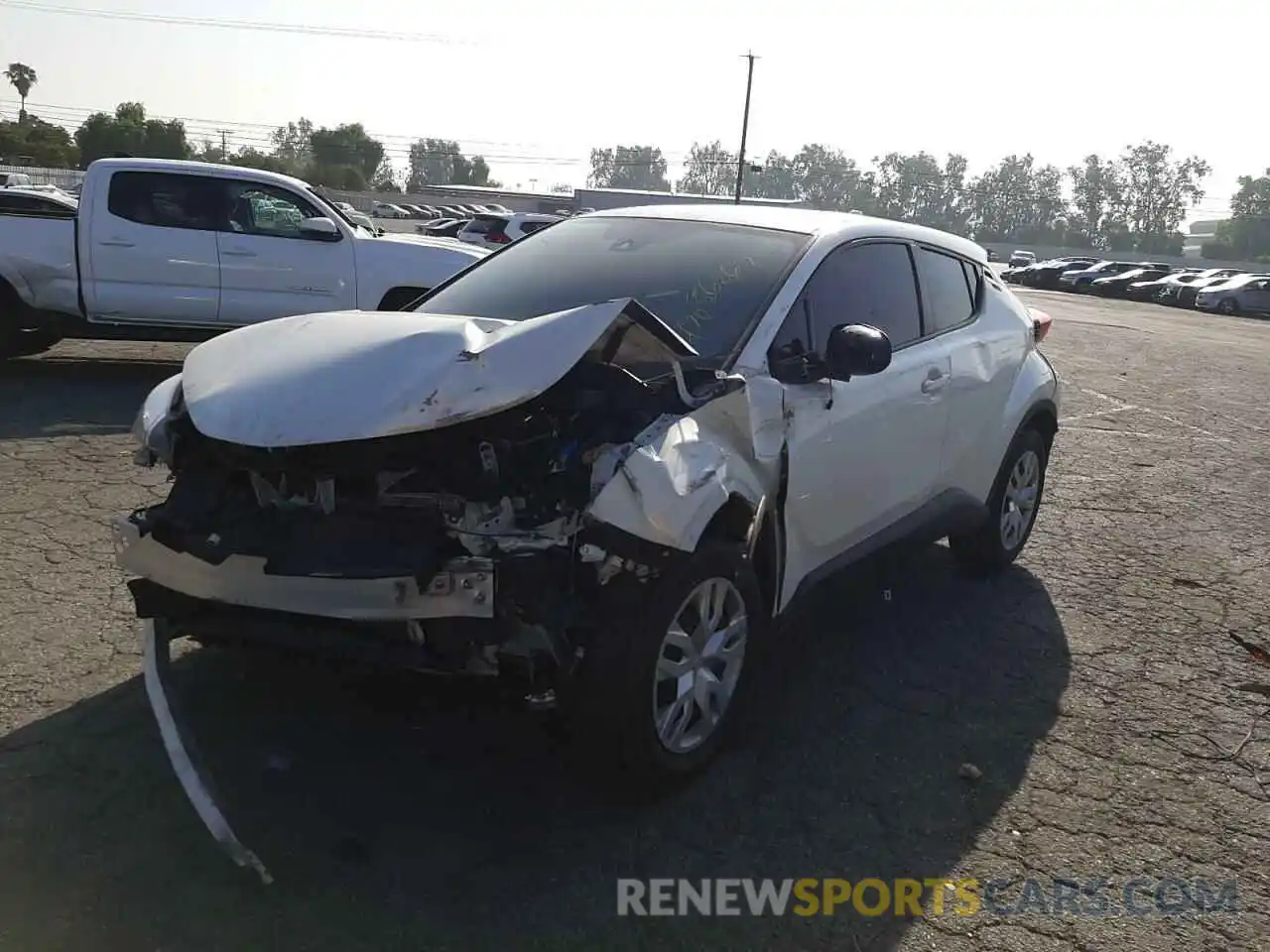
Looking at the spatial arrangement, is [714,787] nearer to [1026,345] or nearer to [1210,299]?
[1026,345]

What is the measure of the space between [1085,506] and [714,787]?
465cm

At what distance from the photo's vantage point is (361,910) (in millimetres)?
2713

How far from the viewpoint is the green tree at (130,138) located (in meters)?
66.9

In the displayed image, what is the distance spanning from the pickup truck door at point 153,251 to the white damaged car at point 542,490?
619 centimetres

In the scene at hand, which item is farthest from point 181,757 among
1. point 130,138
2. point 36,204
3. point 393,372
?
point 130,138

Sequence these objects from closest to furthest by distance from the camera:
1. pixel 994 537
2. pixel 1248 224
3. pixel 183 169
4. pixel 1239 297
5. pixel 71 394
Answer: pixel 994 537 < pixel 71 394 < pixel 183 169 < pixel 1239 297 < pixel 1248 224

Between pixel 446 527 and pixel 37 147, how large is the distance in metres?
69.0

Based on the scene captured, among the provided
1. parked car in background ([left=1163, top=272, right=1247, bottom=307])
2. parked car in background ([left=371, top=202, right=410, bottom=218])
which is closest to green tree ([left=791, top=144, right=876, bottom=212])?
parked car in background ([left=371, top=202, right=410, bottom=218])

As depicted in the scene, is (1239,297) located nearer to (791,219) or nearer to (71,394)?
(71,394)

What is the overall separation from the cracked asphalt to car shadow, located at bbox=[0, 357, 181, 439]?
2.11 meters

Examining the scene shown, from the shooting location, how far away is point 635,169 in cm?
14000

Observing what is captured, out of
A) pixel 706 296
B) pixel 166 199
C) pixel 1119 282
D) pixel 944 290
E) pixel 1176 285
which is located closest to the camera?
pixel 706 296

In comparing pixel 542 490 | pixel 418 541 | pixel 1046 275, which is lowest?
pixel 1046 275

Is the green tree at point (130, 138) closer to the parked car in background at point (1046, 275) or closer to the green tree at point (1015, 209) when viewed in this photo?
the parked car in background at point (1046, 275)
